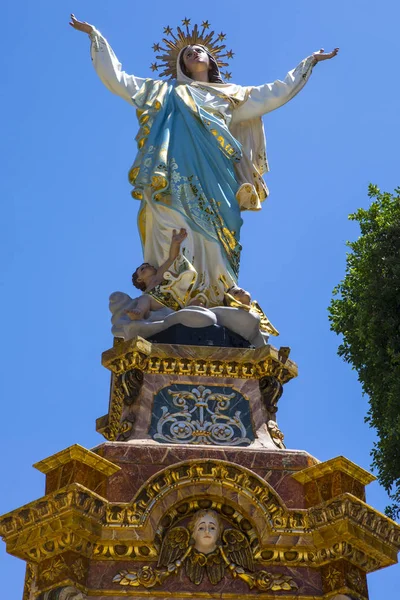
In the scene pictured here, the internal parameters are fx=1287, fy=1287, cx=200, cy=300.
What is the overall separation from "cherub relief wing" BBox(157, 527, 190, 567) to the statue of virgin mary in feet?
10.5

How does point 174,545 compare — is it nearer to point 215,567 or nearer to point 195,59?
point 215,567

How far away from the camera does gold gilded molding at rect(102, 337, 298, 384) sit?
1168 cm

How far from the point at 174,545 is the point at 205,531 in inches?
10.8

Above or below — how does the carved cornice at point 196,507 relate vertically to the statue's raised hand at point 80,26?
below

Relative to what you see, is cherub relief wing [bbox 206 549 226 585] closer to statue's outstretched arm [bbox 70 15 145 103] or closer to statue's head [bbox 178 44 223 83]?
statue's outstretched arm [bbox 70 15 145 103]

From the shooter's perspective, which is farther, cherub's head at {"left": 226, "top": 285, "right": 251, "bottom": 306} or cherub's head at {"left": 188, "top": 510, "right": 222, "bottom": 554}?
cherub's head at {"left": 226, "top": 285, "right": 251, "bottom": 306}

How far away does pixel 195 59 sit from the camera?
49.5 feet

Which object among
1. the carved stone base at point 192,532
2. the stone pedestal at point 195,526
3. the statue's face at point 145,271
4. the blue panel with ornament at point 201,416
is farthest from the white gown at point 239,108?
the carved stone base at point 192,532

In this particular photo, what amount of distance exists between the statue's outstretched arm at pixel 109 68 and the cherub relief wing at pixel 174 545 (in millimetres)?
6086

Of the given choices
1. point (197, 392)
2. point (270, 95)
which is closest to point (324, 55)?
point (270, 95)

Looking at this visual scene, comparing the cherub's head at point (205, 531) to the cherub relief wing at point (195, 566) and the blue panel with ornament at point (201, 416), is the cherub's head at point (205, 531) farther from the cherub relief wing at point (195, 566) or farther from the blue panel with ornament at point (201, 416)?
the blue panel with ornament at point (201, 416)

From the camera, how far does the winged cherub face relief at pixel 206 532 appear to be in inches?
399

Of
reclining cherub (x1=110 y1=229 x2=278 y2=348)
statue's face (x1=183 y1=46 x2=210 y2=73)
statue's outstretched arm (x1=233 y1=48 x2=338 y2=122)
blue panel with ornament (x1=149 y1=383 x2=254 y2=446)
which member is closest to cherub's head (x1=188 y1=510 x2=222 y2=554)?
blue panel with ornament (x1=149 y1=383 x2=254 y2=446)

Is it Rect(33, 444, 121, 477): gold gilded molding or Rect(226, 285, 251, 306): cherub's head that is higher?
Rect(226, 285, 251, 306): cherub's head
